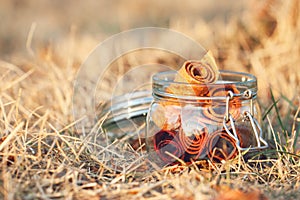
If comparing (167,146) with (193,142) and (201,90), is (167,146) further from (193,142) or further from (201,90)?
(201,90)

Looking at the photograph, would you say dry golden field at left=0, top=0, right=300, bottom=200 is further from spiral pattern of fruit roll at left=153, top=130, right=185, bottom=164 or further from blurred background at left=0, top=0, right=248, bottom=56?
blurred background at left=0, top=0, right=248, bottom=56

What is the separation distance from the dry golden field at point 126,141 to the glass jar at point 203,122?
0.05 metres

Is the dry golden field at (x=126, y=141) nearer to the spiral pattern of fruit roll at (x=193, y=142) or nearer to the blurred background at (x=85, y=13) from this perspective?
the spiral pattern of fruit roll at (x=193, y=142)

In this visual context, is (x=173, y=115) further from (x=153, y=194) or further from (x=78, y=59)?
(x=78, y=59)

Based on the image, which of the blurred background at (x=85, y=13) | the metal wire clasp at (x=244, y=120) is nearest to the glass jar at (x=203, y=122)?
the metal wire clasp at (x=244, y=120)

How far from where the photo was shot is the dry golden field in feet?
4.03

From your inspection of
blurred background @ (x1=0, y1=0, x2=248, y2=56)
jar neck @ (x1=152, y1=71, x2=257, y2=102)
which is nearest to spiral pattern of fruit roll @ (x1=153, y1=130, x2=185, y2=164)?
jar neck @ (x1=152, y1=71, x2=257, y2=102)

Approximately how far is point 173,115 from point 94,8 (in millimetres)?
5335

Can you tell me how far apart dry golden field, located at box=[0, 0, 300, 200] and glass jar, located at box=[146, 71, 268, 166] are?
0.05m

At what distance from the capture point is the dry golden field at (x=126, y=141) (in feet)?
4.03

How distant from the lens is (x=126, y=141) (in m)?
1.72

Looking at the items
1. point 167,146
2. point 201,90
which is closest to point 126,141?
point 167,146

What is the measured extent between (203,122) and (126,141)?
423 millimetres

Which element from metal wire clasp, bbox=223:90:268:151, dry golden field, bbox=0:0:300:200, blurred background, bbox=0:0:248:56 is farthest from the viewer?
blurred background, bbox=0:0:248:56
